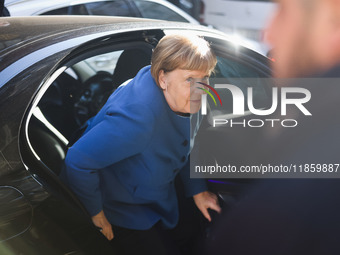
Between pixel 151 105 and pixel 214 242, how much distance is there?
0.52 meters

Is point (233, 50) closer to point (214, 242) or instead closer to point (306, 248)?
point (214, 242)

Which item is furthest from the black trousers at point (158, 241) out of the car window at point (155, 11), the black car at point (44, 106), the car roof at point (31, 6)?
the car window at point (155, 11)

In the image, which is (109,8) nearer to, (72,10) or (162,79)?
(72,10)

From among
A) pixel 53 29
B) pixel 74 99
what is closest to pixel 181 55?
pixel 53 29

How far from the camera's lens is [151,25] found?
212cm

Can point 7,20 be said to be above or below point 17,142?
above

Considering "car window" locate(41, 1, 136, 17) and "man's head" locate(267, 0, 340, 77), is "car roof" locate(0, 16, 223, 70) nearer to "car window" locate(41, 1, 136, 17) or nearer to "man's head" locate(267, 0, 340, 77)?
"man's head" locate(267, 0, 340, 77)

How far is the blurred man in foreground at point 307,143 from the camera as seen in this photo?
3.09 feet

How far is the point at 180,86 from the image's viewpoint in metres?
1.66

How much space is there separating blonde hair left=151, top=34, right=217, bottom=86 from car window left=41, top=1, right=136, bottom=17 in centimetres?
268

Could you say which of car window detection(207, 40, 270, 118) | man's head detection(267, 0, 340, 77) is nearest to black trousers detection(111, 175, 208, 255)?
car window detection(207, 40, 270, 118)

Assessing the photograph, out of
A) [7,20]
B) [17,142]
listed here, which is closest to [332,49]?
[17,142]

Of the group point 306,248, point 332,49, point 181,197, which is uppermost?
point 332,49

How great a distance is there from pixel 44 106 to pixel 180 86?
126 centimetres
